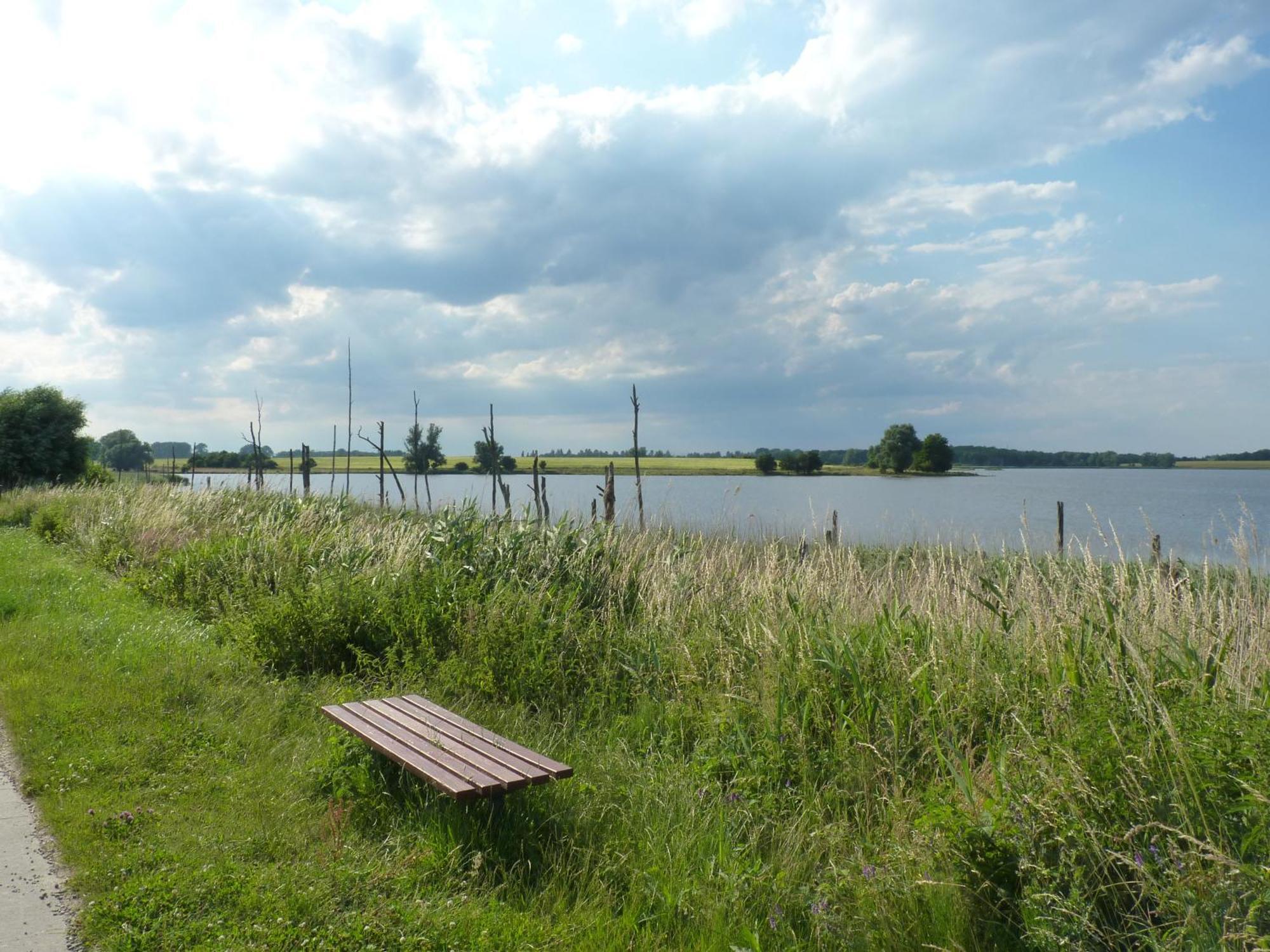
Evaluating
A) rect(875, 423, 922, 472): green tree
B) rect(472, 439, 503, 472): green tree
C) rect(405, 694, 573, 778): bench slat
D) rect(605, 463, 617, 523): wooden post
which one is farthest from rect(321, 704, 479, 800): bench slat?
rect(875, 423, 922, 472): green tree

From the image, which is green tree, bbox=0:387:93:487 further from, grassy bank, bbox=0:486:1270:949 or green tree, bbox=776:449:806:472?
green tree, bbox=776:449:806:472

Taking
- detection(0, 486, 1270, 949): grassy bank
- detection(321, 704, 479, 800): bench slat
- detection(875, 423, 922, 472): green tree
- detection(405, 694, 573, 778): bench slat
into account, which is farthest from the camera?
detection(875, 423, 922, 472): green tree

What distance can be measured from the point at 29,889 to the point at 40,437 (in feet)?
101

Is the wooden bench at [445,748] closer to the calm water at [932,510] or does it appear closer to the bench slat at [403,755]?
the bench slat at [403,755]

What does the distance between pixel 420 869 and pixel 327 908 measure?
404 millimetres

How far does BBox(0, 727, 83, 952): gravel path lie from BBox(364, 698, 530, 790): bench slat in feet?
4.84

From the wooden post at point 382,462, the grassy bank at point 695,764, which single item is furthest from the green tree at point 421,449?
the grassy bank at point 695,764

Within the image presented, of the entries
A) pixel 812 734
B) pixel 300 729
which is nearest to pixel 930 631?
pixel 812 734

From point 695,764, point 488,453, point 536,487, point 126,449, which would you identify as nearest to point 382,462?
point 488,453

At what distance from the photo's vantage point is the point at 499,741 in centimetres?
398

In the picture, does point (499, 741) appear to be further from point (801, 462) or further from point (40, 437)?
point (801, 462)

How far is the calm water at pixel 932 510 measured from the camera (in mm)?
6520

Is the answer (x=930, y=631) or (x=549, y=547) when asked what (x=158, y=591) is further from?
(x=930, y=631)

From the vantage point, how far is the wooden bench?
3396 mm
